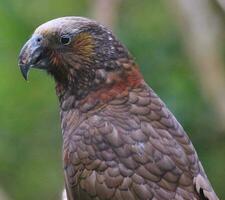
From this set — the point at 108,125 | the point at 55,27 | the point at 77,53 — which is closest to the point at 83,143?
the point at 108,125

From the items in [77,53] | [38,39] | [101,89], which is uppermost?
[38,39]

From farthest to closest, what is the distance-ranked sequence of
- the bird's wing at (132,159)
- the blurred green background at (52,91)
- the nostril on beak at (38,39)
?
the blurred green background at (52,91), the nostril on beak at (38,39), the bird's wing at (132,159)

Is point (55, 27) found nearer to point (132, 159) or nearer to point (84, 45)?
point (84, 45)

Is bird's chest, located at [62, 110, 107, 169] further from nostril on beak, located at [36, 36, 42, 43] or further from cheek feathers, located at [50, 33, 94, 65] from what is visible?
nostril on beak, located at [36, 36, 42, 43]

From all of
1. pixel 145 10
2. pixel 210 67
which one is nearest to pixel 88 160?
pixel 210 67

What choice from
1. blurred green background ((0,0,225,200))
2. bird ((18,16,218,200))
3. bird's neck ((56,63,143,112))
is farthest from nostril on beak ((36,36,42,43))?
blurred green background ((0,0,225,200))

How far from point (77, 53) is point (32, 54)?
8.9 inches

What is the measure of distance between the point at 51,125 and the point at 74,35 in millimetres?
3715

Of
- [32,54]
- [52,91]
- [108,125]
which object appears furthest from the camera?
[52,91]

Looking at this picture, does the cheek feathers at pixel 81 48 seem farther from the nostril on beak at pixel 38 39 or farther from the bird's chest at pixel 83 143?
the bird's chest at pixel 83 143

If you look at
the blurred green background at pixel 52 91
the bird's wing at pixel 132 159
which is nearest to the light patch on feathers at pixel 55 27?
the bird's wing at pixel 132 159

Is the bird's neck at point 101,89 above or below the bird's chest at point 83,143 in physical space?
above

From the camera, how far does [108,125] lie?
530cm

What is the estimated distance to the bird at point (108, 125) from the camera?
517 centimetres
